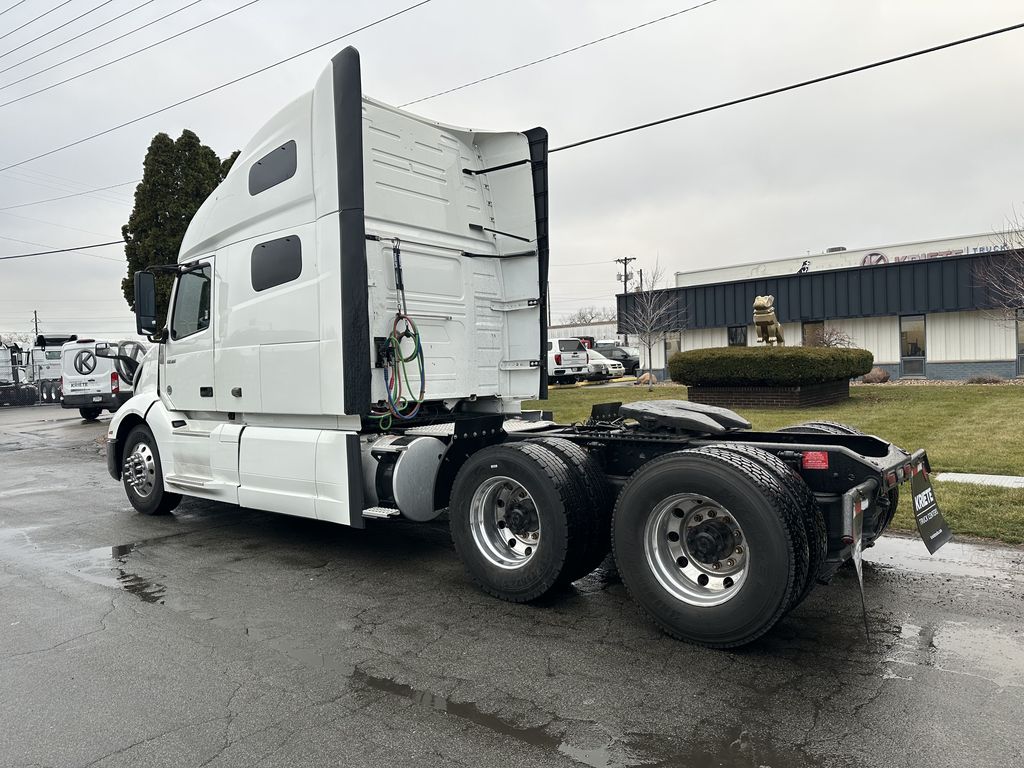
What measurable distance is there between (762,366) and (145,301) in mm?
11692

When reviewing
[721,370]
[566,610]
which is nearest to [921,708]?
[566,610]

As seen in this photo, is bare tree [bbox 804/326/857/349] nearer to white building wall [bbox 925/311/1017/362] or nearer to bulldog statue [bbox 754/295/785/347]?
white building wall [bbox 925/311/1017/362]

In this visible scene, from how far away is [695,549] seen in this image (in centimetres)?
423

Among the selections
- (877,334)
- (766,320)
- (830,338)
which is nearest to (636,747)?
(766,320)

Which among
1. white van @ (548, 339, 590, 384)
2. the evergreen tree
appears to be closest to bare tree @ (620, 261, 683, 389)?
white van @ (548, 339, 590, 384)

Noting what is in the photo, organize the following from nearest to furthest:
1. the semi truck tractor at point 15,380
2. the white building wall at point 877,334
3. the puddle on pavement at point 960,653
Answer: the puddle on pavement at point 960,653
the white building wall at point 877,334
the semi truck tractor at point 15,380

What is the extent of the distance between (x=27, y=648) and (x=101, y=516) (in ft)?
14.0

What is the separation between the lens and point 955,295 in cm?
2519

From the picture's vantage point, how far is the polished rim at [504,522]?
5020 millimetres

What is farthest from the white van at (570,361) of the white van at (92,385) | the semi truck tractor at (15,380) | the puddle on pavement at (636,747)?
the puddle on pavement at (636,747)

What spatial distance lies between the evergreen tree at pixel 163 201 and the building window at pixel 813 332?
2086 centimetres

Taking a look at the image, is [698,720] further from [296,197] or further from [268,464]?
[296,197]

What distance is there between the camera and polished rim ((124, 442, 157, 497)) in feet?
26.2

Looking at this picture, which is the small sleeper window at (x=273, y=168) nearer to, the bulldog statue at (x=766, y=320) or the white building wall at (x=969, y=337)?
the bulldog statue at (x=766, y=320)
